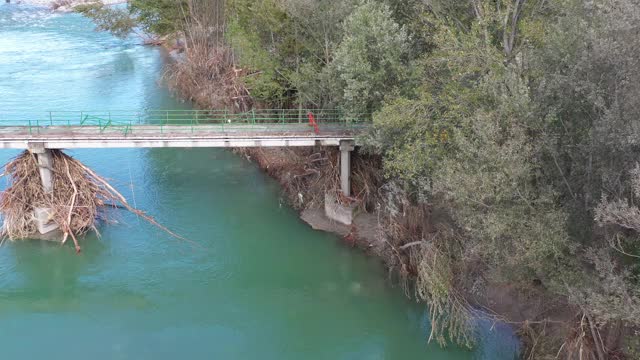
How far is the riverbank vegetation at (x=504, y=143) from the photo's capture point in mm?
15305

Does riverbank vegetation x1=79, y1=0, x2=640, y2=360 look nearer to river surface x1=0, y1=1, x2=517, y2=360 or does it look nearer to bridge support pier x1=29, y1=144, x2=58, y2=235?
river surface x1=0, y1=1, x2=517, y2=360

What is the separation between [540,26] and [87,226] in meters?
22.2

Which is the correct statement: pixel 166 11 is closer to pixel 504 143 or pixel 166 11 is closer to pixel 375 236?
pixel 375 236

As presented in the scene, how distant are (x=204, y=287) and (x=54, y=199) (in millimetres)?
9071

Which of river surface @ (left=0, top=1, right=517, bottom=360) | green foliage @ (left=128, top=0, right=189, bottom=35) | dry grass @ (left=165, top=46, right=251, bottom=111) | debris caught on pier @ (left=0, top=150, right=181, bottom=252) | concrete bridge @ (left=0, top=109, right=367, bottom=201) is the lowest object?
river surface @ (left=0, top=1, right=517, bottom=360)

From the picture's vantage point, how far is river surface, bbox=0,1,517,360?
74.3ft

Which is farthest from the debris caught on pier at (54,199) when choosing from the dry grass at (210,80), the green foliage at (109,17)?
the green foliage at (109,17)

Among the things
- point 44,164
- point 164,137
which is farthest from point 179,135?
point 44,164

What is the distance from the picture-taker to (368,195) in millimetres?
29984

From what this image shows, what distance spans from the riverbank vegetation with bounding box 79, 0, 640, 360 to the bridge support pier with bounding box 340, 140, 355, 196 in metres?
2.19

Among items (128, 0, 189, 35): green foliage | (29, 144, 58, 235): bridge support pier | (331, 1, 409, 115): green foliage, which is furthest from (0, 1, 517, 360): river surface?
(128, 0, 189, 35): green foliage

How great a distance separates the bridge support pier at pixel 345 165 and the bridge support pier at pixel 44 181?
13786 mm

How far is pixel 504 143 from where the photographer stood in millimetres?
17375

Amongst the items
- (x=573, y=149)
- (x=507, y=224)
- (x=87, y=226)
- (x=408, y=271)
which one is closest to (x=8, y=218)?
(x=87, y=226)
